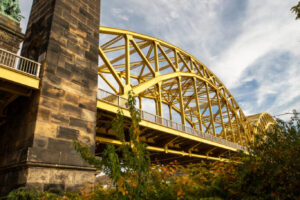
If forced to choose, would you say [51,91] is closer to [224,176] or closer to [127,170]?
[127,170]

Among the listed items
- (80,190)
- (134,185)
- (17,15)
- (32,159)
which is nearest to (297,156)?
(134,185)

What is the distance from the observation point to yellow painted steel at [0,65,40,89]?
7.26 meters

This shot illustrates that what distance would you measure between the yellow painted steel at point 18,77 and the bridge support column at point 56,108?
0.28 metres

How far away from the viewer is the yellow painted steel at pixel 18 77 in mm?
7257

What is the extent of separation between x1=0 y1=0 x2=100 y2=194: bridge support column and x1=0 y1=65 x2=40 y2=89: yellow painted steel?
0.28m

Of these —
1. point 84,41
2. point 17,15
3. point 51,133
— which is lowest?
point 51,133

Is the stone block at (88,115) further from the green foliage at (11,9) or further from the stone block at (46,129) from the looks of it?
the green foliage at (11,9)

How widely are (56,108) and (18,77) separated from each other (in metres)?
1.72

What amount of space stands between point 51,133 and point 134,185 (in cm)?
472

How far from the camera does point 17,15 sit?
14289 millimetres

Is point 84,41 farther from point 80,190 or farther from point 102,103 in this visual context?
point 80,190

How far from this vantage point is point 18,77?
7.63 meters

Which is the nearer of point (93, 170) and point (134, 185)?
point (134, 185)

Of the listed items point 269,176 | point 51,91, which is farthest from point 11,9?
point 269,176
